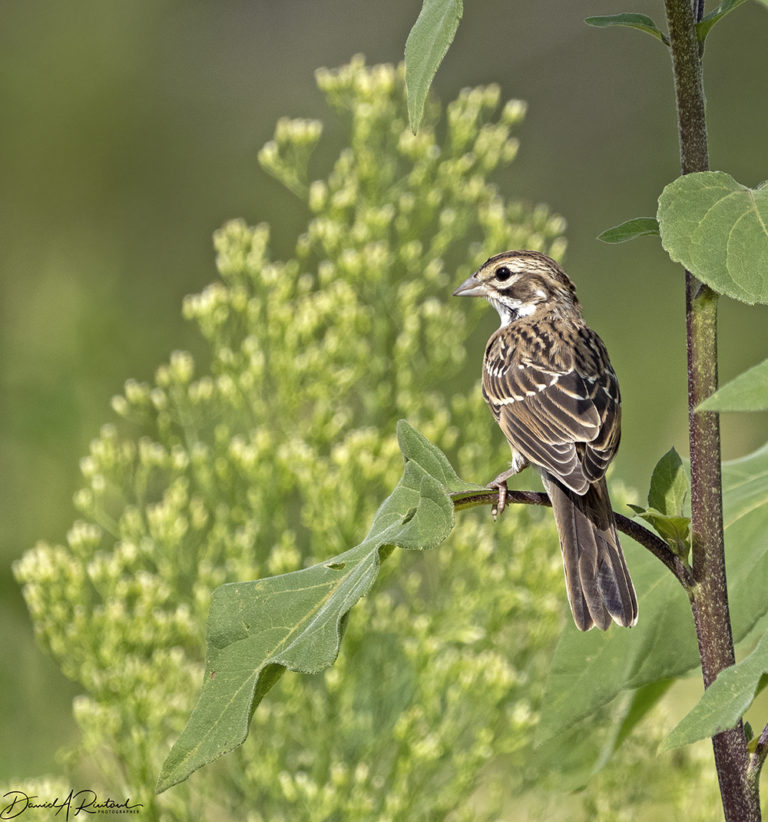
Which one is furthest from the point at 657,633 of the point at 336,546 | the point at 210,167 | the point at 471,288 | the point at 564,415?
the point at 210,167

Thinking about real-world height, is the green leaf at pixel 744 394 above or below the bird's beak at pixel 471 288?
below

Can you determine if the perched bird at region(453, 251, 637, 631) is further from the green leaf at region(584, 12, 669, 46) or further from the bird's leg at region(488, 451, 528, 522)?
the green leaf at region(584, 12, 669, 46)

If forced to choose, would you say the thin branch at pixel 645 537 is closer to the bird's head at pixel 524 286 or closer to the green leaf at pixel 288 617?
the green leaf at pixel 288 617

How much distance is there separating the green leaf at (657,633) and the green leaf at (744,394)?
0.74m

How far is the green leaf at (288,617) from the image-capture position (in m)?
1.33

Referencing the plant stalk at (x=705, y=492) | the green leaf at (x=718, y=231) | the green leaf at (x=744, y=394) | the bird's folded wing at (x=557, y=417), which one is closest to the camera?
the green leaf at (x=744, y=394)

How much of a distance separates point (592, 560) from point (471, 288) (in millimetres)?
1251

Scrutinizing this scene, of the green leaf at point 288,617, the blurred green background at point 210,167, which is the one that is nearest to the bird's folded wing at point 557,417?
the green leaf at point 288,617

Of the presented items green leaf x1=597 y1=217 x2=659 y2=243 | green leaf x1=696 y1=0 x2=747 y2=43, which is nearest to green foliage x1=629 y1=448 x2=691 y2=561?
green leaf x1=597 y1=217 x2=659 y2=243

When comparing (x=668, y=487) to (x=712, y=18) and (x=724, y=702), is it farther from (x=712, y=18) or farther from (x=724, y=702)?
(x=712, y=18)

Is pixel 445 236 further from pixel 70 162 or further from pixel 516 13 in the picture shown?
pixel 516 13

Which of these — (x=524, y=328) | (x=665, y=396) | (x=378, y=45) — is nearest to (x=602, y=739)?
(x=524, y=328)
